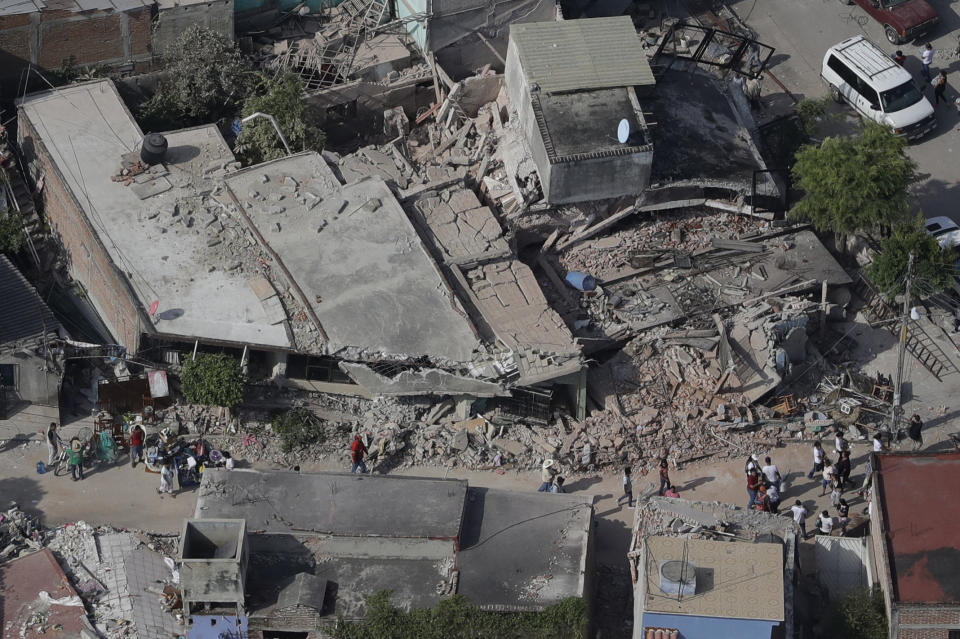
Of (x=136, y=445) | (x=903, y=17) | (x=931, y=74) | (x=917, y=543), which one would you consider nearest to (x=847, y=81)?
(x=931, y=74)

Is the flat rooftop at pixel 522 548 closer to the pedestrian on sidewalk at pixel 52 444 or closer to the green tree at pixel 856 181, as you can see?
the pedestrian on sidewalk at pixel 52 444

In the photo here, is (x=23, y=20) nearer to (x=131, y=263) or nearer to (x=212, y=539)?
(x=131, y=263)

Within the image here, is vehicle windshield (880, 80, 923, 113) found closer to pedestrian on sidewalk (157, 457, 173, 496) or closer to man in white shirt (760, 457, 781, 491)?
man in white shirt (760, 457, 781, 491)

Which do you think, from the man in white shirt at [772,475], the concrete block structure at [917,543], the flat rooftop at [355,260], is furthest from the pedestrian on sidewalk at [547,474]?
the concrete block structure at [917,543]

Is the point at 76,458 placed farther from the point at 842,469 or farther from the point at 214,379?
the point at 842,469

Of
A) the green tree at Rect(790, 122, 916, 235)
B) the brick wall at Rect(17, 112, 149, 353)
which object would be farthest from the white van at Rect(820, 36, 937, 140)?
the brick wall at Rect(17, 112, 149, 353)

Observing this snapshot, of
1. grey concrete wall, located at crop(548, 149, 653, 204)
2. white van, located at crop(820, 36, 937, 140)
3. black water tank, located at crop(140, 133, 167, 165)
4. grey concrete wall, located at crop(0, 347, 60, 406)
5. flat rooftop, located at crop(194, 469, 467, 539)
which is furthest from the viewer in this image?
white van, located at crop(820, 36, 937, 140)
